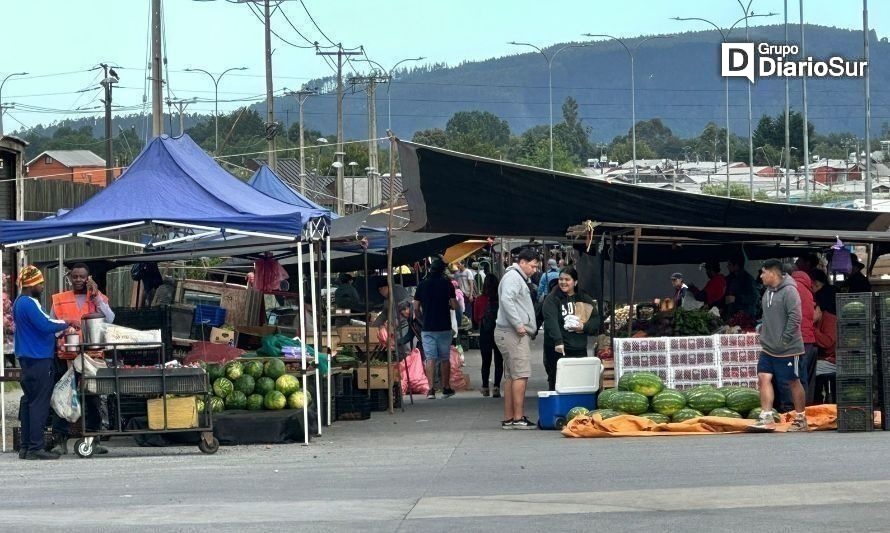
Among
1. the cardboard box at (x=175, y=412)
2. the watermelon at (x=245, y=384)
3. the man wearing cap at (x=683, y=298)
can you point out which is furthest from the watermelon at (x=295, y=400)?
the man wearing cap at (x=683, y=298)

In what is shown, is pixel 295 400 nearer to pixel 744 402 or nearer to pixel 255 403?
pixel 255 403

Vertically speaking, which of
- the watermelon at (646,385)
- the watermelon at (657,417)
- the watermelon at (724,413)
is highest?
the watermelon at (646,385)

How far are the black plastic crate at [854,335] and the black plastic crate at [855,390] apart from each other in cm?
38

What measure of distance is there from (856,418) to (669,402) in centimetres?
202

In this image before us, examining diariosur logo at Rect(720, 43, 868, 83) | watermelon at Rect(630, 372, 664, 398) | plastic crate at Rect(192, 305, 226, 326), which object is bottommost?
watermelon at Rect(630, 372, 664, 398)

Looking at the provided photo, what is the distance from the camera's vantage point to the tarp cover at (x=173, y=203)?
15.1m

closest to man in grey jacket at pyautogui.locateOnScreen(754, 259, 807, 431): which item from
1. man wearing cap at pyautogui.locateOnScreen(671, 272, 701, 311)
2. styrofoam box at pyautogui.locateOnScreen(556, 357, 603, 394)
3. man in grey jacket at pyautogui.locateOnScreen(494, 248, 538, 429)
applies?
styrofoam box at pyautogui.locateOnScreen(556, 357, 603, 394)

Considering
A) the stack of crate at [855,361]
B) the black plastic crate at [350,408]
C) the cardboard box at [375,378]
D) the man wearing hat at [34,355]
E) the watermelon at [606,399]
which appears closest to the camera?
the man wearing hat at [34,355]

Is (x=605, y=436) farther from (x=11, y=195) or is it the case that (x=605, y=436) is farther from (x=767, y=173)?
(x=767, y=173)

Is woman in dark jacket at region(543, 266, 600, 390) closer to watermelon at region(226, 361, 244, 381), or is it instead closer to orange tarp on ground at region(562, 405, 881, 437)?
orange tarp on ground at region(562, 405, 881, 437)

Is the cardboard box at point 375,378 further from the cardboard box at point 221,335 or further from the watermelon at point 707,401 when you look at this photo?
the watermelon at point 707,401

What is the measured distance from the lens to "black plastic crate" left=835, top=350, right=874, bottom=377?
1461 cm

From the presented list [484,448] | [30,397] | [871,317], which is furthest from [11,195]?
[871,317]

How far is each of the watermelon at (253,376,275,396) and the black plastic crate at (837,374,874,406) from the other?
20.4 feet
